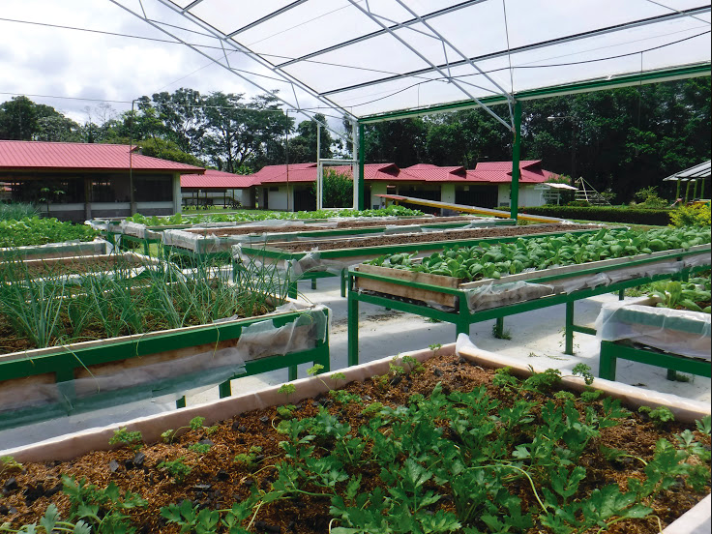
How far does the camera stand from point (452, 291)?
126 inches

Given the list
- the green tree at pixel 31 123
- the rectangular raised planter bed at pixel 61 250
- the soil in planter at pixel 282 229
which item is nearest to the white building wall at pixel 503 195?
the soil in planter at pixel 282 229

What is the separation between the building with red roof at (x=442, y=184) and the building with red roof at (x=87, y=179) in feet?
24.9

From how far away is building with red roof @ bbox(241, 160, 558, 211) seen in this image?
27.9m

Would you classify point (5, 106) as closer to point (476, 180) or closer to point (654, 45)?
point (476, 180)

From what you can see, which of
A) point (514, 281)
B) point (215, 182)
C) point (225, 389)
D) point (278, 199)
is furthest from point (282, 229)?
point (215, 182)

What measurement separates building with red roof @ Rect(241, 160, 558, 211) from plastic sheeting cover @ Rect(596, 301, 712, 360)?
81.2 feet

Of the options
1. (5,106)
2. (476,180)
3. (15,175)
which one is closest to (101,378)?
(15,175)

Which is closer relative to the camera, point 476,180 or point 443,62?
point 443,62

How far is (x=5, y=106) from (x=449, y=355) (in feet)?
149

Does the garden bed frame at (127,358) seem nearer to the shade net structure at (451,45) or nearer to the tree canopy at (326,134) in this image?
the tree canopy at (326,134)

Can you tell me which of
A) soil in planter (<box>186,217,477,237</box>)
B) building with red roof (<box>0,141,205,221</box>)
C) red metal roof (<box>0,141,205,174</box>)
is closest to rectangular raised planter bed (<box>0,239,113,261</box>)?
soil in planter (<box>186,217,477,237</box>)

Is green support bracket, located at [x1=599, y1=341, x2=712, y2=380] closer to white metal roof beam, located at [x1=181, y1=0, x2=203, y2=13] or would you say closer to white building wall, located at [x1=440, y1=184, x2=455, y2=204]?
white metal roof beam, located at [x1=181, y1=0, x2=203, y2=13]

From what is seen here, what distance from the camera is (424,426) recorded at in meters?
1.55

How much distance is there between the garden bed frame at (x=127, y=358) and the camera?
79.1 inches
